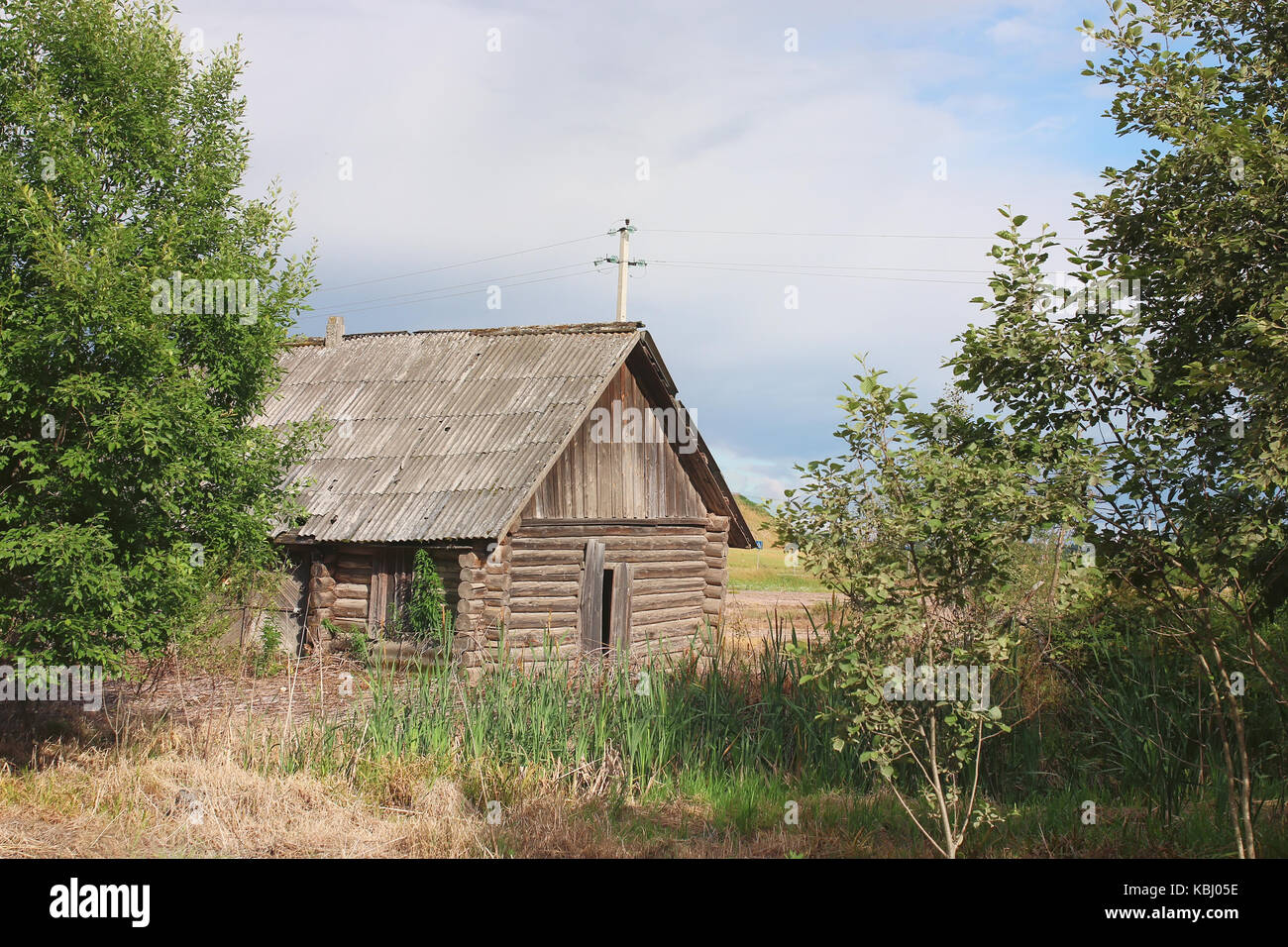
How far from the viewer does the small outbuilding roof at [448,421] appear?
15.6 metres

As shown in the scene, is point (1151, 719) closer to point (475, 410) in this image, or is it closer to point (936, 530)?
point (936, 530)

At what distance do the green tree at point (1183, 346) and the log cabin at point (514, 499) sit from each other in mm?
9351

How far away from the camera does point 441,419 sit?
17734 mm

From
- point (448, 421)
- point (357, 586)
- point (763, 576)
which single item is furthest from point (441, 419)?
point (763, 576)

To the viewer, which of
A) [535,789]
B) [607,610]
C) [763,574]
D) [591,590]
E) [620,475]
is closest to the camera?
[535,789]

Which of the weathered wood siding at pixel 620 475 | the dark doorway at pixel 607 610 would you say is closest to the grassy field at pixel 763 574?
the weathered wood siding at pixel 620 475

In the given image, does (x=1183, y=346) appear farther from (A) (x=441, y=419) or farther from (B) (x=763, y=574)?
(B) (x=763, y=574)

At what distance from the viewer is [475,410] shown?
17500mm

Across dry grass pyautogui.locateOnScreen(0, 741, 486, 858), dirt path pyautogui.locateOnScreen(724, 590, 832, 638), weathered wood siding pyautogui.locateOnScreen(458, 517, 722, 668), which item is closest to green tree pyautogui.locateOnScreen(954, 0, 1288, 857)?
dry grass pyautogui.locateOnScreen(0, 741, 486, 858)

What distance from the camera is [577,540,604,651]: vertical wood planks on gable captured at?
54.4ft

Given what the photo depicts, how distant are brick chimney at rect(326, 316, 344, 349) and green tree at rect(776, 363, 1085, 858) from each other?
17191 mm

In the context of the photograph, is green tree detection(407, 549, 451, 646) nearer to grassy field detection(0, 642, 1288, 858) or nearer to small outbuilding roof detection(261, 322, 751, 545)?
small outbuilding roof detection(261, 322, 751, 545)

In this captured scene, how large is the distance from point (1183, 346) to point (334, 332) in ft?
59.0

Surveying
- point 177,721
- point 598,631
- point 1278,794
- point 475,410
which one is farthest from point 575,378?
point 1278,794
